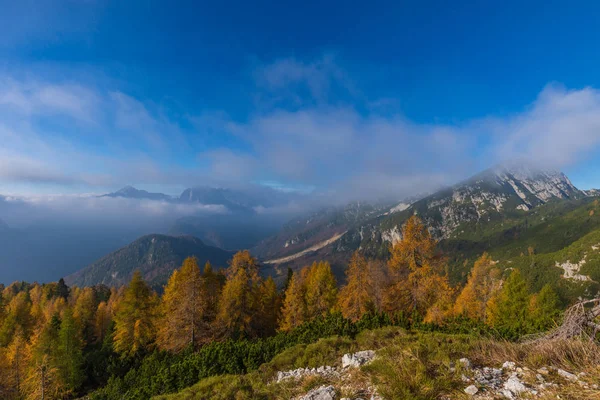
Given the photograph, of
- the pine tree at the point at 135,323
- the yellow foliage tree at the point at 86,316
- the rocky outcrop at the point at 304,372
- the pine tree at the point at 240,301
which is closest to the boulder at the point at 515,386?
the rocky outcrop at the point at 304,372

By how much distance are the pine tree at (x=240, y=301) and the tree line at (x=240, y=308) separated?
112 millimetres

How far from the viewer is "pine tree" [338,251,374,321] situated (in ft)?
98.5

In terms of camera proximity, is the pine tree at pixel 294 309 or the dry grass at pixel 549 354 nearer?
the dry grass at pixel 549 354

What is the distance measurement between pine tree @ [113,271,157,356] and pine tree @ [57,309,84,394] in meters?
4.15

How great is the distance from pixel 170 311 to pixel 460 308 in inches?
1398

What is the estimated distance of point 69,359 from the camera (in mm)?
31969

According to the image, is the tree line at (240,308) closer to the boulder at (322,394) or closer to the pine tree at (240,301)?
the pine tree at (240,301)

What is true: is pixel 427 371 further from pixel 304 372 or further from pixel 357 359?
pixel 304 372

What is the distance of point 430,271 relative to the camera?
24.8m

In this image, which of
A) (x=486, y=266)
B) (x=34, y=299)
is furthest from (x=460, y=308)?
(x=34, y=299)

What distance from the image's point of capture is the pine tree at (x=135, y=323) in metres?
33.0

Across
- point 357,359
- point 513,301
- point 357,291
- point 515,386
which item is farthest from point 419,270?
point 515,386

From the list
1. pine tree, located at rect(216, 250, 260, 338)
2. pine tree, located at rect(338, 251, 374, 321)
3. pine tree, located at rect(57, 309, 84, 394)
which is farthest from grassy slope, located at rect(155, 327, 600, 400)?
pine tree, located at rect(57, 309, 84, 394)

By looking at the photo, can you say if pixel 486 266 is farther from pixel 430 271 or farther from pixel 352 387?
pixel 352 387
